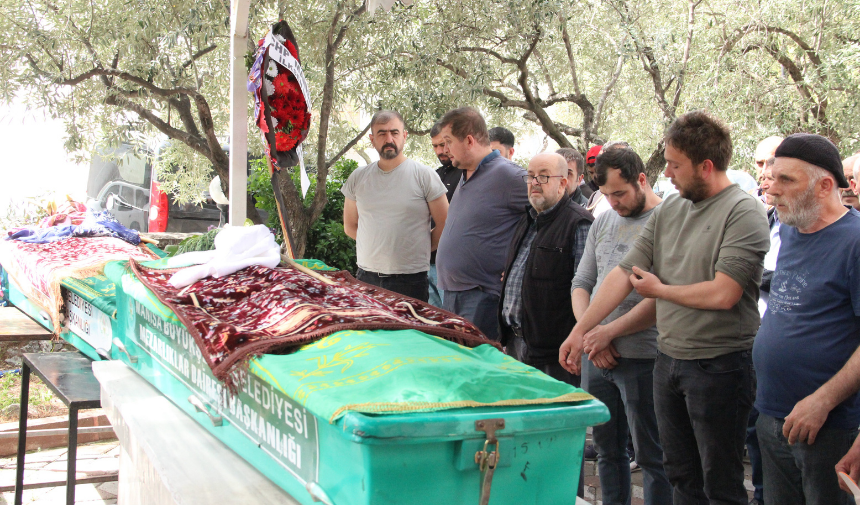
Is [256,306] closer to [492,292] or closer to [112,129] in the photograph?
[492,292]

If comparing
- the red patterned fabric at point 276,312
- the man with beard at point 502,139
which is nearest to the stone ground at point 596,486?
the red patterned fabric at point 276,312

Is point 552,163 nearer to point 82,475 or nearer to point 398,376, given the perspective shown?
point 398,376

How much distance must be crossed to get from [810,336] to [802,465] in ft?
1.36

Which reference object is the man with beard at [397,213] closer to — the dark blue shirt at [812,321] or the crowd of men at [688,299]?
the crowd of men at [688,299]

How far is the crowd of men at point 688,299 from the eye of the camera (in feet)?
7.44

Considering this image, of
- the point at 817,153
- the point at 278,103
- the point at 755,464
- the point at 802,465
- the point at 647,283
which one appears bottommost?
the point at 755,464

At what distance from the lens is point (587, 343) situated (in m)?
3.01

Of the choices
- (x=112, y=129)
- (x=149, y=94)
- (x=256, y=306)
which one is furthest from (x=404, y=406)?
(x=112, y=129)

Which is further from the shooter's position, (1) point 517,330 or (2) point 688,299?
(1) point 517,330

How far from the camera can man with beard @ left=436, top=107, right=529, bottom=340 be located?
3.91 meters

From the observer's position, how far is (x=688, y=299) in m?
2.55

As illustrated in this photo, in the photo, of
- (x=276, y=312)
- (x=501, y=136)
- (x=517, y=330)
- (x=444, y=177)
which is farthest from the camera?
(x=444, y=177)

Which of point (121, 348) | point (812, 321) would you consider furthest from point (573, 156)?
point (121, 348)

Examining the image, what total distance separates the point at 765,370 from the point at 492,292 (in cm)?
172
